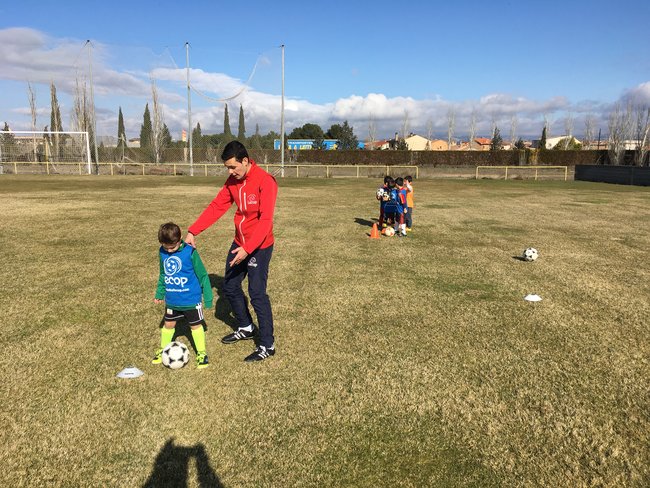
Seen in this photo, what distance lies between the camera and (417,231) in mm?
12602

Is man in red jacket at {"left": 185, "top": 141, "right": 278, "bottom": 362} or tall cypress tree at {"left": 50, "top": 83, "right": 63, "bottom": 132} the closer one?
man in red jacket at {"left": 185, "top": 141, "right": 278, "bottom": 362}

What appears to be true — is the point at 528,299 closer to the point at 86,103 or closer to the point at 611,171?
the point at 611,171

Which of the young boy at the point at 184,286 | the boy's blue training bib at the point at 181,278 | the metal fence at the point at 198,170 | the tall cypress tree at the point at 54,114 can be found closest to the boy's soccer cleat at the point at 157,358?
the young boy at the point at 184,286

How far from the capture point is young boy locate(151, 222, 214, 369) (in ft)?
14.5

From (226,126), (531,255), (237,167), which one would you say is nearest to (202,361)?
(237,167)

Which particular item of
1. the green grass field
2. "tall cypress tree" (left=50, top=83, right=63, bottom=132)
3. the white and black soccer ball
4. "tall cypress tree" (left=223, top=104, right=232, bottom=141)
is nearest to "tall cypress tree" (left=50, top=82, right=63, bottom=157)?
"tall cypress tree" (left=50, top=83, right=63, bottom=132)

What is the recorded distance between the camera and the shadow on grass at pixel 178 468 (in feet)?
9.84

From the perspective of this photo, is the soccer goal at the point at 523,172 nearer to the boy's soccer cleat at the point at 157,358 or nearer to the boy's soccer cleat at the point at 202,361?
the boy's soccer cleat at the point at 202,361

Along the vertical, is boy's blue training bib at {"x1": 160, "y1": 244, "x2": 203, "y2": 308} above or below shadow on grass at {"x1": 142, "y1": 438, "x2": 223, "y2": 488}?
above

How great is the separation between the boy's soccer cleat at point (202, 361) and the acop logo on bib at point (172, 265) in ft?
2.95

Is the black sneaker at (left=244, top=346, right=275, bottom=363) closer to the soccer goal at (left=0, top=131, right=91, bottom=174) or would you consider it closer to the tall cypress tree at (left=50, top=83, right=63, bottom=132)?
the soccer goal at (left=0, top=131, right=91, bottom=174)

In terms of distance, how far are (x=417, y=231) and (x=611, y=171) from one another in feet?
92.1

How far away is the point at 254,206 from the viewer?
464 cm

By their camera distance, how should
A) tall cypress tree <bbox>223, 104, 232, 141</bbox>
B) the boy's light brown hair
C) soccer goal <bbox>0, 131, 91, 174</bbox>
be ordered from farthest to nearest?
tall cypress tree <bbox>223, 104, 232, 141</bbox> < soccer goal <bbox>0, 131, 91, 174</bbox> < the boy's light brown hair
